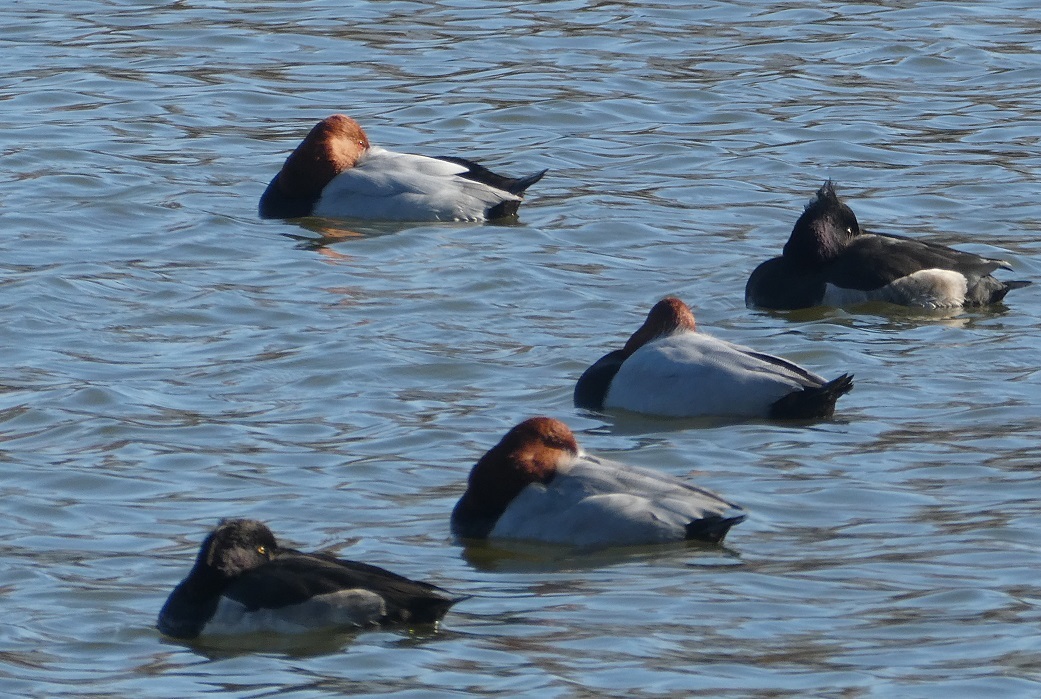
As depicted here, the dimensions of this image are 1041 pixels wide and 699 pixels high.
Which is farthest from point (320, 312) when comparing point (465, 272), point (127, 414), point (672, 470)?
point (672, 470)

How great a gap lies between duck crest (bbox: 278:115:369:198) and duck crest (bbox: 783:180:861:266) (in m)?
4.03

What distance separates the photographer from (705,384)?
10.5 m

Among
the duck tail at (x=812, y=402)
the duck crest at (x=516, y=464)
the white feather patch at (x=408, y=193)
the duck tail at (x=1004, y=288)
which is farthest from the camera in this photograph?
the white feather patch at (x=408, y=193)

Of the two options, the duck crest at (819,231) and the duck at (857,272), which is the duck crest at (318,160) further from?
the duck crest at (819,231)

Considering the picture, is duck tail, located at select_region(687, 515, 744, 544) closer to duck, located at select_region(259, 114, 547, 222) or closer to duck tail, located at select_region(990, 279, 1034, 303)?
duck tail, located at select_region(990, 279, 1034, 303)

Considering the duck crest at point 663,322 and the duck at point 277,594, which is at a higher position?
the duck crest at point 663,322

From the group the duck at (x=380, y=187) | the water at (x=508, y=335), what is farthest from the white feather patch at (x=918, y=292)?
the duck at (x=380, y=187)

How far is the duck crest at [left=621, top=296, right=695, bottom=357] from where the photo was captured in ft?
36.1

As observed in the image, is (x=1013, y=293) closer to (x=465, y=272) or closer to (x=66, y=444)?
(x=465, y=272)

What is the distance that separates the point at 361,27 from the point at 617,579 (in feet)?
47.6

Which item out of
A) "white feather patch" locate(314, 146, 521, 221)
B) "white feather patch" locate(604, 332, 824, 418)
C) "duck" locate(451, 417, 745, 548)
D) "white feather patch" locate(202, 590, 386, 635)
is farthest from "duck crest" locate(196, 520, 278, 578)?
"white feather patch" locate(314, 146, 521, 221)

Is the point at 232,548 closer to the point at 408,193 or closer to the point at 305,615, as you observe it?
the point at 305,615

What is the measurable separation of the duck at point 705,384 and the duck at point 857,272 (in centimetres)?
217

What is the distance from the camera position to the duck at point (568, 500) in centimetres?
849
